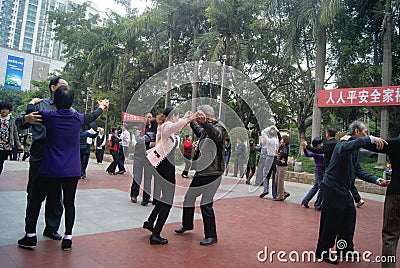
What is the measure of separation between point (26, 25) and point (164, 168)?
85.8 meters

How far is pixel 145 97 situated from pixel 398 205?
302 centimetres

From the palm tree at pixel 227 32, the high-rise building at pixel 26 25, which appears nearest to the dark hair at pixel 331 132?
the palm tree at pixel 227 32

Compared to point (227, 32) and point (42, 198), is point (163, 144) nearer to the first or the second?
point (42, 198)

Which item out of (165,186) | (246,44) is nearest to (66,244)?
(165,186)

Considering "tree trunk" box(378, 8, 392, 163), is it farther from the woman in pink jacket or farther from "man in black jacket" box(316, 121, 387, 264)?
the woman in pink jacket

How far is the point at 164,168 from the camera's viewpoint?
11.4ft

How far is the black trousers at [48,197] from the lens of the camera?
3234 millimetres

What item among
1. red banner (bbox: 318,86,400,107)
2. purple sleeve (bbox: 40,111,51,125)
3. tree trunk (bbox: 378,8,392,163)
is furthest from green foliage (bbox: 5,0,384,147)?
purple sleeve (bbox: 40,111,51,125)

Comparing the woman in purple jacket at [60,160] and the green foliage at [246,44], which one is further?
the green foliage at [246,44]

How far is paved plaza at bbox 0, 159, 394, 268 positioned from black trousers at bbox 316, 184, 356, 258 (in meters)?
0.22

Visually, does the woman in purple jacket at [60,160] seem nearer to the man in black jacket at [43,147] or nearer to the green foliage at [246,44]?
the man in black jacket at [43,147]

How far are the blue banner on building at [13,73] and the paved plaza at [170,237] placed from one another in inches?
1891

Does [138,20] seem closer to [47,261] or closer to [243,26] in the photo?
[243,26]

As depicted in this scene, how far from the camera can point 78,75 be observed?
24922 millimetres
